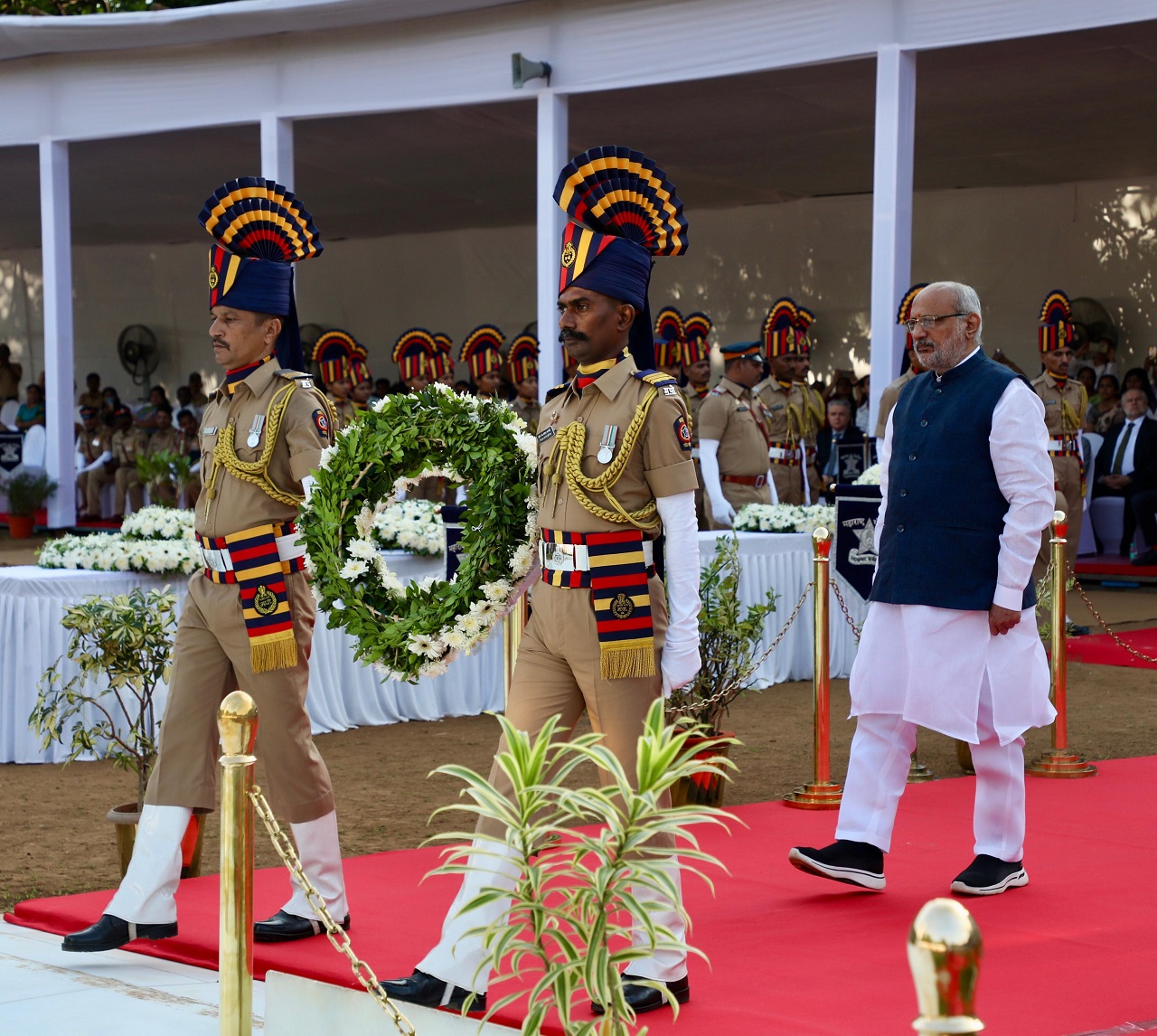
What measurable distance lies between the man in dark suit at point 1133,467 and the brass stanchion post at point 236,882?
43.8 feet

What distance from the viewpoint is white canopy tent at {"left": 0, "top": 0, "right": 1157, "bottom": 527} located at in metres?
12.1

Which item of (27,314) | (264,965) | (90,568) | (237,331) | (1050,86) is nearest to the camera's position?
(264,965)

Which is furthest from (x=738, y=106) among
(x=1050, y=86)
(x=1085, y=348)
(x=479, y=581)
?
(x=479, y=581)

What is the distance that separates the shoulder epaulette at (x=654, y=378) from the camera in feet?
13.5

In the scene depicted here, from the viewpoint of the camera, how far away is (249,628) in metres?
4.58

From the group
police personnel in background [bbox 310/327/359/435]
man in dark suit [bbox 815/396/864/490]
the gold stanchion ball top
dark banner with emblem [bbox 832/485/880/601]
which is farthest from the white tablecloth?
man in dark suit [bbox 815/396/864/490]

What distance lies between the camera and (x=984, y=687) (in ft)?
16.9

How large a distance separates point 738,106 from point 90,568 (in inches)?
348

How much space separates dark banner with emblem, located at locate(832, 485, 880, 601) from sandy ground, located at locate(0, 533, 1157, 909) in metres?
0.74

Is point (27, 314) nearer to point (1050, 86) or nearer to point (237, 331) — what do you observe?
point (1050, 86)

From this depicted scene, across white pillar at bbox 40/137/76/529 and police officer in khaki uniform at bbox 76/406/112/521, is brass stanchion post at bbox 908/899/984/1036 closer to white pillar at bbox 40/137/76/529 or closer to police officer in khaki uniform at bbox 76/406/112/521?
white pillar at bbox 40/137/76/529

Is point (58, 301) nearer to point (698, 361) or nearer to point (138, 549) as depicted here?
point (698, 361)

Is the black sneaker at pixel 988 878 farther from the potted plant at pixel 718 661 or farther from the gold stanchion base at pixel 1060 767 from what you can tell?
the gold stanchion base at pixel 1060 767

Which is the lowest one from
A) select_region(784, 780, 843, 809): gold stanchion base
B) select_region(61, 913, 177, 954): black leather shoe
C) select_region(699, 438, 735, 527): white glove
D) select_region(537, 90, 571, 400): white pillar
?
select_region(784, 780, 843, 809): gold stanchion base
